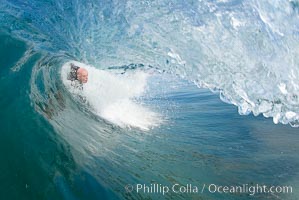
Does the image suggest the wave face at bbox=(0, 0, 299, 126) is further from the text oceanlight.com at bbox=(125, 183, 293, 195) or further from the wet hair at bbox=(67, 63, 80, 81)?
the text oceanlight.com at bbox=(125, 183, 293, 195)

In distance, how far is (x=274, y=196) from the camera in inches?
234

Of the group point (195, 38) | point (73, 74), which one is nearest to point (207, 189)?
point (195, 38)

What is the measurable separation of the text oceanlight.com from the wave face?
1.36m

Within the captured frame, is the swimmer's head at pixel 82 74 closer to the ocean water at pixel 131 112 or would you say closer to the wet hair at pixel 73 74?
the wet hair at pixel 73 74

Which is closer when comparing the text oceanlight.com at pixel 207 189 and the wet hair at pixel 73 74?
the text oceanlight.com at pixel 207 189

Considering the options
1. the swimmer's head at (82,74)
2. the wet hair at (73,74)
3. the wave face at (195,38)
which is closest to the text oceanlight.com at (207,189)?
the wave face at (195,38)

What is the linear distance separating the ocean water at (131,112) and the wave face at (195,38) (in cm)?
2

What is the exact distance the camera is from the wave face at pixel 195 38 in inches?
206

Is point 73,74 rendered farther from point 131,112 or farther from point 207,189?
point 207,189

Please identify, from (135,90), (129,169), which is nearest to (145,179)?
(129,169)

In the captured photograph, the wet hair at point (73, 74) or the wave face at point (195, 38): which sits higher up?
the wave face at point (195, 38)

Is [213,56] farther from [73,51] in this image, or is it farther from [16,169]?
[16,169]

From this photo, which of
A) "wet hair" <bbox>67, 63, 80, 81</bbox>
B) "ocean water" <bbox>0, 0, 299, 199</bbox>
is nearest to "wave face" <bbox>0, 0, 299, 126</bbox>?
"ocean water" <bbox>0, 0, 299, 199</bbox>

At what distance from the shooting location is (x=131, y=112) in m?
9.25
